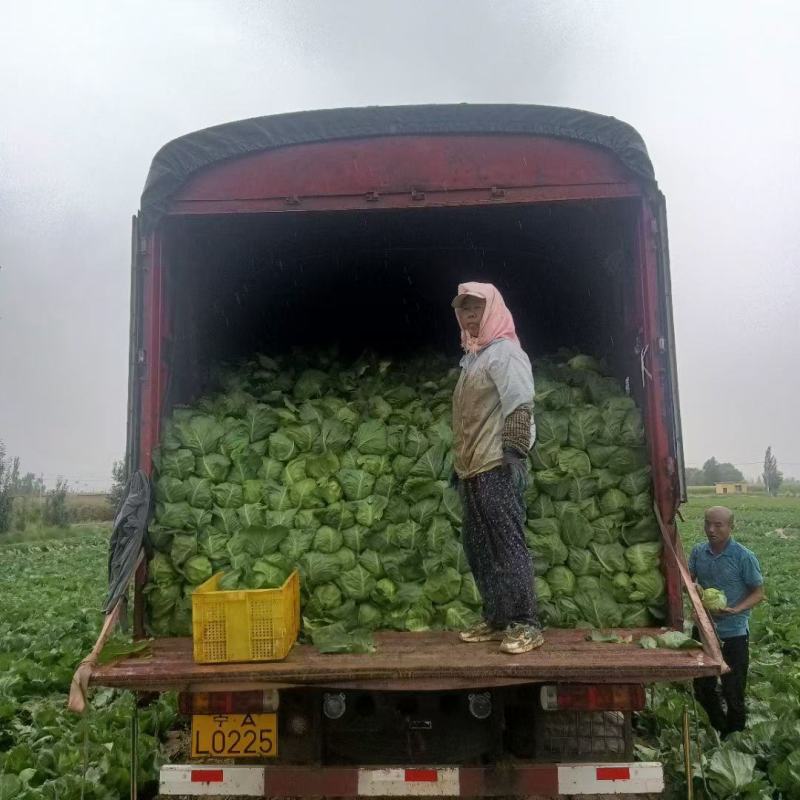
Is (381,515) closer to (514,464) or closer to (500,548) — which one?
(500,548)

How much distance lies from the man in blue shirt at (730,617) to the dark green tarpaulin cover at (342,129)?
2.42 m

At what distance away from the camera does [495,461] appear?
134 inches

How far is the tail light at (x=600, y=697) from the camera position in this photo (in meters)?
2.90

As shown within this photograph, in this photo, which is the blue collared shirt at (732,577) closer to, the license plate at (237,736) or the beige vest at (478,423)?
the beige vest at (478,423)

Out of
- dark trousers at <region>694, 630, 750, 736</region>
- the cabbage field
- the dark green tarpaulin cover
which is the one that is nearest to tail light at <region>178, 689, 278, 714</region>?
the cabbage field

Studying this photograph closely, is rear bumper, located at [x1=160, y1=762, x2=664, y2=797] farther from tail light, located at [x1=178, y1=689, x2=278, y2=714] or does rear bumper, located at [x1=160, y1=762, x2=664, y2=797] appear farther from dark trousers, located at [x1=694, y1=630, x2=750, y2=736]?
dark trousers, located at [x1=694, y1=630, x2=750, y2=736]

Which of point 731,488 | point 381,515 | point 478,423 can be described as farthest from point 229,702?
point 731,488

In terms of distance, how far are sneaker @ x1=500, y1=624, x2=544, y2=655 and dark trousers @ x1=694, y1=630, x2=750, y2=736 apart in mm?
2111

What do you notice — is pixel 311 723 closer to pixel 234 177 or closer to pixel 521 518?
pixel 521 518

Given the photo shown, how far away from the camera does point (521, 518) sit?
345cm

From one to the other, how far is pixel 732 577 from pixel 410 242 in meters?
3.07

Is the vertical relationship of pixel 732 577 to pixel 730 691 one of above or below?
above

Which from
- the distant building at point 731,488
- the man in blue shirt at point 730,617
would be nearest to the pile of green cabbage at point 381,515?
the man in blue shirt at point 730,617

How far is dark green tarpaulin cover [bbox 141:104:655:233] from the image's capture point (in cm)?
359
